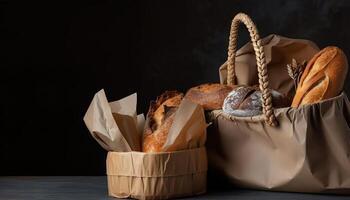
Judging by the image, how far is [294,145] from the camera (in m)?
1.30

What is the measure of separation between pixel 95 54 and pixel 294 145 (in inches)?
50.1

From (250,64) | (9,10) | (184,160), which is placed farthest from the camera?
(9,10)

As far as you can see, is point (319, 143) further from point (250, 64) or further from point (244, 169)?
point (250, 64)

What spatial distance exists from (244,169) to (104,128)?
0.31 metres

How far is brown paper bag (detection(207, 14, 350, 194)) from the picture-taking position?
4.21 ft

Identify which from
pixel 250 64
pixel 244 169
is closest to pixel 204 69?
pixel 250 64

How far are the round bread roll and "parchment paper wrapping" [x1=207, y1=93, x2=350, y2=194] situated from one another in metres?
0.03

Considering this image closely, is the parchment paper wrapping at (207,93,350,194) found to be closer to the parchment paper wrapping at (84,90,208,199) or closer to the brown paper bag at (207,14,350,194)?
the brown paper bag at (207,14,350,194)

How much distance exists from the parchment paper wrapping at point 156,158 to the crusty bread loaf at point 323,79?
0.21 metres

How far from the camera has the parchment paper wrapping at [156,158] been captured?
126 cm

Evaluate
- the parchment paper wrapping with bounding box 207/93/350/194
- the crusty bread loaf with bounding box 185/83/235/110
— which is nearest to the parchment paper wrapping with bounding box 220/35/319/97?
the crusty bread loaf with bounding box 185/83/235/110

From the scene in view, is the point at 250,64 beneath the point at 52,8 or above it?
beneath

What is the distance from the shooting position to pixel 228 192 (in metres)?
1.37

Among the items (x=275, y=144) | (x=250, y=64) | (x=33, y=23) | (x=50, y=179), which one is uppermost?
(x=33, y=23)
